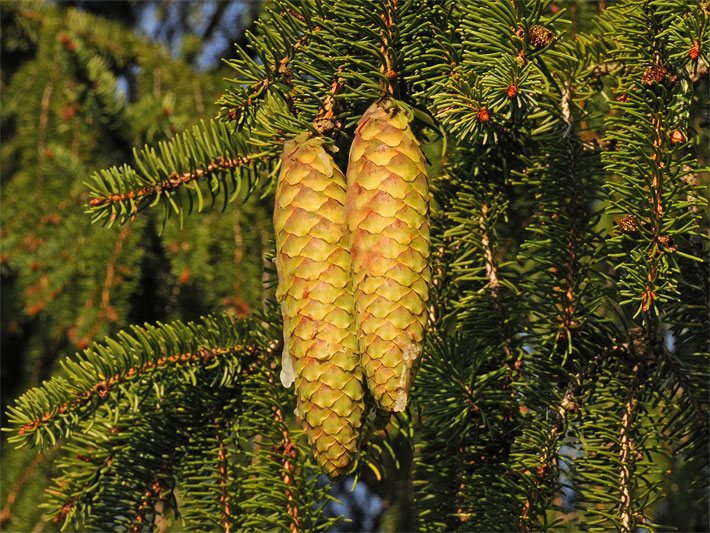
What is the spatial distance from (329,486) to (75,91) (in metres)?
1.99

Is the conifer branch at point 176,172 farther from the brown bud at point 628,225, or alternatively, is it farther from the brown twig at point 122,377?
the brown bud at point 628,225

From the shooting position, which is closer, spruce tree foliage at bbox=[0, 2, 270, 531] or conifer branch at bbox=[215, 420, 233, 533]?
conifer branch at bbox=[215, 420, 233, 533]

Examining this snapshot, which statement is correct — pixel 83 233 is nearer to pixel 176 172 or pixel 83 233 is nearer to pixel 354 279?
pixel 176 172

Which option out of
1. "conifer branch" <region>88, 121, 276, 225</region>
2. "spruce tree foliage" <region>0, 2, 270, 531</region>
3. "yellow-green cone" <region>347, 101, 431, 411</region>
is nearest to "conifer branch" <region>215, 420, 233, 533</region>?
"conifer branch" <region>88, 121, 276, 225</region>

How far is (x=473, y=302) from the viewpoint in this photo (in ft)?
3.67

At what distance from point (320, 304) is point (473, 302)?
1.21 ft

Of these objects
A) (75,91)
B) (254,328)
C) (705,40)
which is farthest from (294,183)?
(75,91)

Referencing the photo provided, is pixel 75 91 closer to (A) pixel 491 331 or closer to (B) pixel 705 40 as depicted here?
(A) pixel 491 331

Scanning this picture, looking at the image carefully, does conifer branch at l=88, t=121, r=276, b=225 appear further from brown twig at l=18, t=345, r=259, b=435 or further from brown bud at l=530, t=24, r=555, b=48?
brown bud at l=530, t=24, r=555, b=48

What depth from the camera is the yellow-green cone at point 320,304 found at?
0.80 meters

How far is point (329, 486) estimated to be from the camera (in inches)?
42.3

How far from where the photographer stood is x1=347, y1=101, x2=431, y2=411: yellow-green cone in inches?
30.2

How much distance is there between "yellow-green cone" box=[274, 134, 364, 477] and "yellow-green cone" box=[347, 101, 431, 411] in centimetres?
2

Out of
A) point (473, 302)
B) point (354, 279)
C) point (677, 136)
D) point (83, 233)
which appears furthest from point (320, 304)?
point (83, 233)
